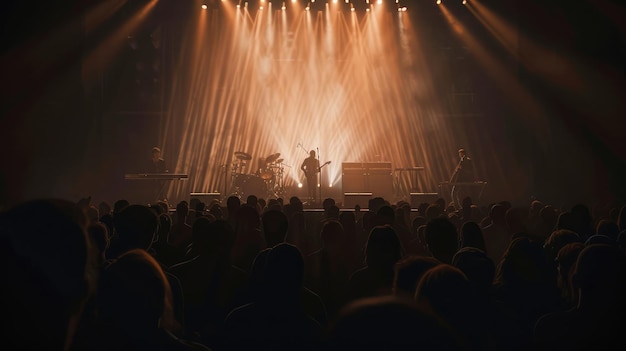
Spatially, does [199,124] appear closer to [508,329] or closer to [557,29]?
[557,29]

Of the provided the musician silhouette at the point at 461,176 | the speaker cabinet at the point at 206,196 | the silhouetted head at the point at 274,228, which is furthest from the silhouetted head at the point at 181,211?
the musician silhouette at the point at 461,176

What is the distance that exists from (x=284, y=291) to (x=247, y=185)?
57.6ft

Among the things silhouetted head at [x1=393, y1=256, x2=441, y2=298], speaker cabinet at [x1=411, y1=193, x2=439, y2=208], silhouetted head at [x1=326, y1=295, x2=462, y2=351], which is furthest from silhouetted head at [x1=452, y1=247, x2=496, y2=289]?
speaker cabinet at [x1=411, y1=193, x2=439, y2=208]

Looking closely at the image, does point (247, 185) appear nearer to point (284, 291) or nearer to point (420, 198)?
point (420, 198)

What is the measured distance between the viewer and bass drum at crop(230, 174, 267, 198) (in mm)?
20281

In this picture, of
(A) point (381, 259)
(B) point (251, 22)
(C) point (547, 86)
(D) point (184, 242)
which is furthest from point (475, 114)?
(A) point (381, 259)

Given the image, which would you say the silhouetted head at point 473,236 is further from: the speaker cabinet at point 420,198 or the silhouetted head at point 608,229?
the speaker cabinet at point 420,198

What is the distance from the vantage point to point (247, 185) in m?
20.3

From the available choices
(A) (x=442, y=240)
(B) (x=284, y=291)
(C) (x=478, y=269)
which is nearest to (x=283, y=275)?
(B) (x=284, y=291)

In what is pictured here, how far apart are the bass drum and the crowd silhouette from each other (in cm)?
1404

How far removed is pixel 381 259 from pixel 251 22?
2127cm

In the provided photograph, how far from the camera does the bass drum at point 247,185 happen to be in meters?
20.3

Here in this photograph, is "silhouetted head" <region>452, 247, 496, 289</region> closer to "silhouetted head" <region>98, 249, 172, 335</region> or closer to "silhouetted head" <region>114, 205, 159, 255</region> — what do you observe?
"silhouetted head" <region>98, 249, 172, 335</region>

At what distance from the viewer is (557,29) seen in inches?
706
